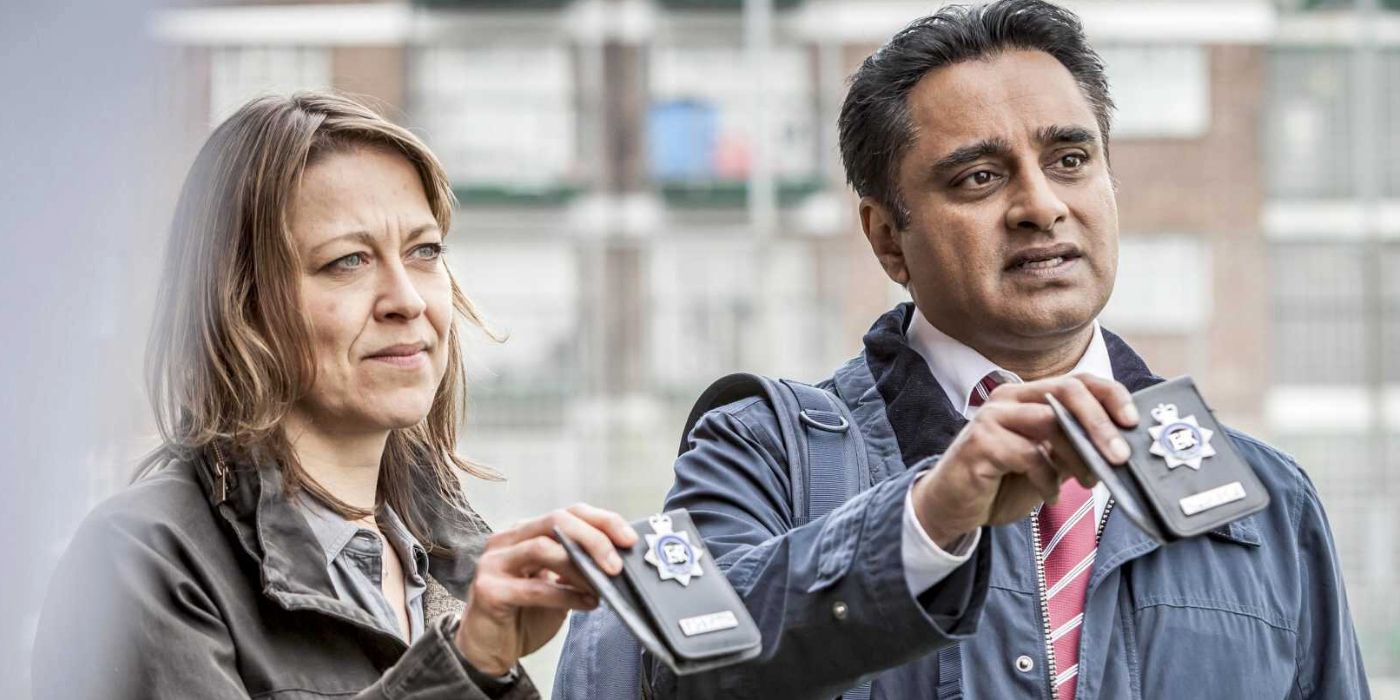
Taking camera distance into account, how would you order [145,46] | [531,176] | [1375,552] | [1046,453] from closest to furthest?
[145,46]
[1046,453]
[1375,552]
[531,176]

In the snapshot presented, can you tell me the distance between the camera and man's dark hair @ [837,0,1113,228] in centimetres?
181

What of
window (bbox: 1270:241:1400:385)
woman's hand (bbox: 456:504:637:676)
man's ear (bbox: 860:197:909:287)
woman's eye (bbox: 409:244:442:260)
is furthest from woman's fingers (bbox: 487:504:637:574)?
window (bbox: 1270:241:1400:385)

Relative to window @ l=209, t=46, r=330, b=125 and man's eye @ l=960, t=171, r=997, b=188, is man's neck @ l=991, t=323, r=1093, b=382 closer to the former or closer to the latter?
man's eye @ l=960, t=171, r=997, b=188

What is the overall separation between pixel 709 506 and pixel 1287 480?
1.97ft

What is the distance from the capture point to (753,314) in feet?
44.6

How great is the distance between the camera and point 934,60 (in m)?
1.82

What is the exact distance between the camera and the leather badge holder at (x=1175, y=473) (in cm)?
120

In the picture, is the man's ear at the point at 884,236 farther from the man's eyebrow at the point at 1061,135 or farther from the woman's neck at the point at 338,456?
the woman's neck at the point at 338,456

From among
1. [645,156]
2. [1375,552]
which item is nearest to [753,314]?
[645,156]

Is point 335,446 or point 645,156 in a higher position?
point 645,156

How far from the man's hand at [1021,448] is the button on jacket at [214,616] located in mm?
407

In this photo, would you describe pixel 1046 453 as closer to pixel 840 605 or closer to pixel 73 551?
pixel 840 605

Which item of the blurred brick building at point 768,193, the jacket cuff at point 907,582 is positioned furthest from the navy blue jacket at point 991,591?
the blurred brick building at point 768,193

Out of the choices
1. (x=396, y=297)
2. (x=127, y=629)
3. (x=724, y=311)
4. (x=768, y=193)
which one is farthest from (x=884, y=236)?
(x=724, y=311)
